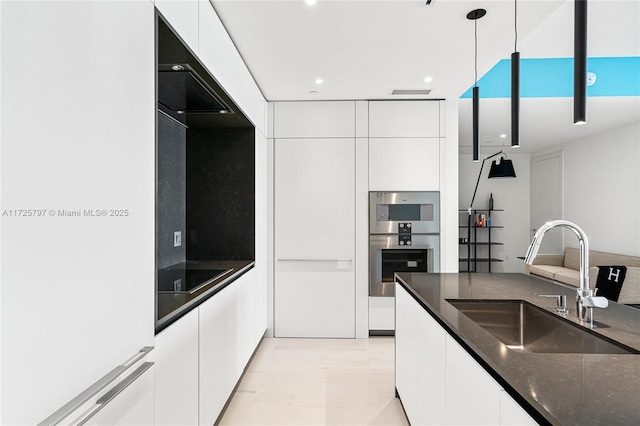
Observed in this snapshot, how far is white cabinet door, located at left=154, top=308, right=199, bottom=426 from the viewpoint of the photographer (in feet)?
4.43

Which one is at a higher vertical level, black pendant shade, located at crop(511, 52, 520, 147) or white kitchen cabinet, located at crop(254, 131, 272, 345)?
black pendant shade, located at crop(511, 52, 520, 147)

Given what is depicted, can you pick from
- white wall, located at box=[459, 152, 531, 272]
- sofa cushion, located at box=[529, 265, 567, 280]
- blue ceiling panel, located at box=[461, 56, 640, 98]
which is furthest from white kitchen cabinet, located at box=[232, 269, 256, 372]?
white wall, located at box=[459, 152, 531, 272]

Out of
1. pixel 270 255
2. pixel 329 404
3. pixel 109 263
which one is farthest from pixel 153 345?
pixel 270 255

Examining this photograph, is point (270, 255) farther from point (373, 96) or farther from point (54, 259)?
point (54, 259)

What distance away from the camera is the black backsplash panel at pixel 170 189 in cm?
254

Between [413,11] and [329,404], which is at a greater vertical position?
[413,11]

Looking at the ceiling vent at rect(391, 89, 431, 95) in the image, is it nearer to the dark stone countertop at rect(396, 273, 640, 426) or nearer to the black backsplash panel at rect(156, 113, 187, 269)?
the black backsplash panel at rect(156, 113, 187, 269)

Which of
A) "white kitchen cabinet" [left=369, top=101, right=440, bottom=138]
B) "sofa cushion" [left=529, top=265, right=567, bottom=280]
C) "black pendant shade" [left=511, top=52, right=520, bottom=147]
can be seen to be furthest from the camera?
"sofa cushion" [left=529, top=265, right=567, bottom=280]

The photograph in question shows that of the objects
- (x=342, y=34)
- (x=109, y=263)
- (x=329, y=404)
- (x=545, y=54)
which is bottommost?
(x=329, y=404)

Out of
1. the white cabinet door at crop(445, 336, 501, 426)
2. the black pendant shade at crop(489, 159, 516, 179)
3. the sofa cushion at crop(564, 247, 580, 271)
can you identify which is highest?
the black pendant shade at crop(489, 159, 516, 179)

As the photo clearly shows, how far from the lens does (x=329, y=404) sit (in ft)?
8.06

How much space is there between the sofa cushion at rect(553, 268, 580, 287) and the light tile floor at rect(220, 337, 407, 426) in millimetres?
3227

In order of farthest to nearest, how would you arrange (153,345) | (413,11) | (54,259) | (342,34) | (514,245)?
(514,245) < (342,34) < (413,11) < (153,345) < (54,259)

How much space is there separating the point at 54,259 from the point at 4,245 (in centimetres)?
12
